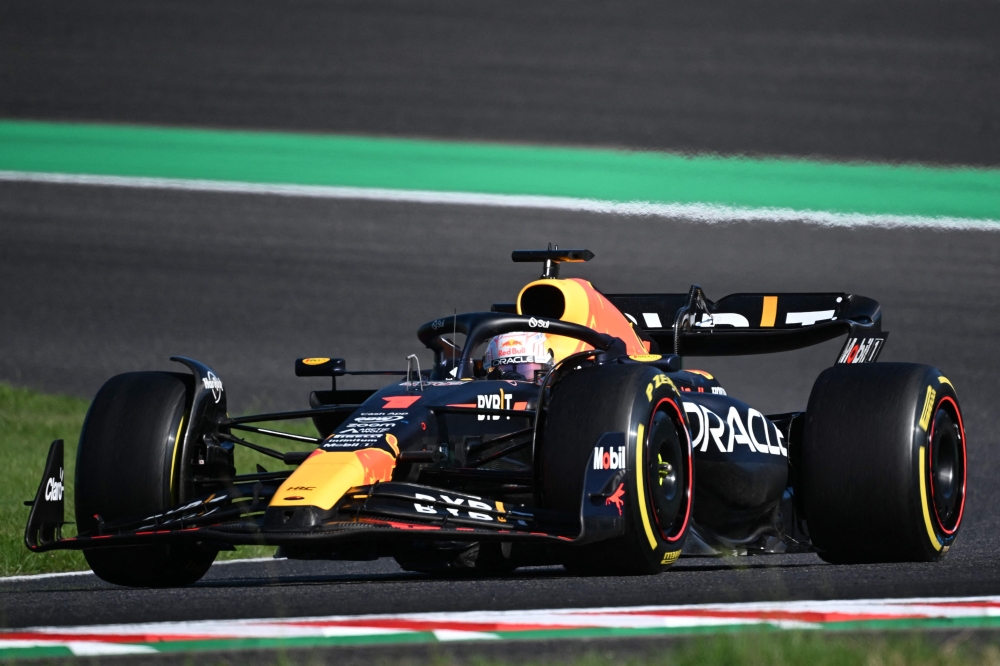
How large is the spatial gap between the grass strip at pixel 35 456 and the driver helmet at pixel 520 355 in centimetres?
281

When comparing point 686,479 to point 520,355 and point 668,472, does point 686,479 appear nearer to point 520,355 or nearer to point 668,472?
point 668,472

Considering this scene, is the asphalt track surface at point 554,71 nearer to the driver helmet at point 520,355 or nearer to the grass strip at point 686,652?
the driver helmet at point 520,355

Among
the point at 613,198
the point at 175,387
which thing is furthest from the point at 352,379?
the point at 175,387

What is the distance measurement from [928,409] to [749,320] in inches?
80.0

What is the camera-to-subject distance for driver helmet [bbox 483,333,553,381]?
734 centimetres

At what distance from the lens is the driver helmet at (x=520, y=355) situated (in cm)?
734

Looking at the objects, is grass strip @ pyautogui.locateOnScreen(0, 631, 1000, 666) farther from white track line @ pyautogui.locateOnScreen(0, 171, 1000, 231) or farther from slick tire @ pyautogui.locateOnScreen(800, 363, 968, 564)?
white track line @ pyautogui.locateOnScreen(0, 171, 1000, 231)

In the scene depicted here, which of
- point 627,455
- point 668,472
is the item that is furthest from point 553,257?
point 627,455

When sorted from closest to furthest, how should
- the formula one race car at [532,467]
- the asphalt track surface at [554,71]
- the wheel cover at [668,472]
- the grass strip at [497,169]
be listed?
the formula one race car at [532,467] < the wheel cover at [668,472] < the grass strip at [497,169] < the asphalt track surface at [554,71]

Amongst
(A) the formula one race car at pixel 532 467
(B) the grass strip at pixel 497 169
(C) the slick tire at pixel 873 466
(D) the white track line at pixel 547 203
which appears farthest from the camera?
(B) the grass strip at pixel 497 169

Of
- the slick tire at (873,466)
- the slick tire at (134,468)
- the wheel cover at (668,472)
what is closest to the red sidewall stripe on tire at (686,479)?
the wheel cover at (668,472)

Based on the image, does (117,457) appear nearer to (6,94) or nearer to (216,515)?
(216,515)

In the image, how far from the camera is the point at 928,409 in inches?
→ 289

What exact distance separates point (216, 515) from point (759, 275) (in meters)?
8.40
